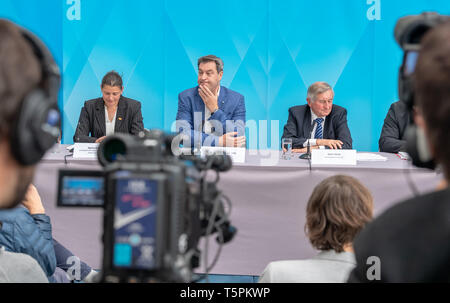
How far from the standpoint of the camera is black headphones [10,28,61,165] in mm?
668

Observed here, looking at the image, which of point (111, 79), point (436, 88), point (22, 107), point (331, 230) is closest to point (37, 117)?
point (22, 107)

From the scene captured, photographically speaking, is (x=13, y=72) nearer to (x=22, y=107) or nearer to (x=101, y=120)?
(x=22, y=107)

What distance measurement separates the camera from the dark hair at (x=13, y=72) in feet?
2.11

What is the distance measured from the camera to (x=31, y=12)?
5.70m

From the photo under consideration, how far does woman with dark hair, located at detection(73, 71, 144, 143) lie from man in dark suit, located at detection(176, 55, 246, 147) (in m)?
0.47

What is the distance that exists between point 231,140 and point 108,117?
1.23 meters

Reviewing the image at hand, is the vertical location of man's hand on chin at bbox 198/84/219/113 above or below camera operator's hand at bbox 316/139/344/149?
above

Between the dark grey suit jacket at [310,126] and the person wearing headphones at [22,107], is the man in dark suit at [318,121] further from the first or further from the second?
the person wearing headphones at [22,107]

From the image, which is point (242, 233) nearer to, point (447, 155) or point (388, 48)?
point (447, 155)

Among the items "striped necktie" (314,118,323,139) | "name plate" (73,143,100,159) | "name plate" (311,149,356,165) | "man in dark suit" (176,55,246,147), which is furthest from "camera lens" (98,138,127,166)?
"striped necktie" (314,118,323,139)

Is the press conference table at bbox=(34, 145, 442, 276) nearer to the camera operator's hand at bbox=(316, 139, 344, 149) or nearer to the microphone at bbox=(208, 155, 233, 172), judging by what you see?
the camera operator's hand at bbox=(316, 139, 344, 149)

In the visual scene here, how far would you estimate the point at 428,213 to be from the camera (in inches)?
23.1

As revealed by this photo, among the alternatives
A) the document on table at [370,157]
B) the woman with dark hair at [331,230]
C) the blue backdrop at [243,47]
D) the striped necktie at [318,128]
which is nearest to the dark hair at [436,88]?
the woman with dark hair at [331,230]

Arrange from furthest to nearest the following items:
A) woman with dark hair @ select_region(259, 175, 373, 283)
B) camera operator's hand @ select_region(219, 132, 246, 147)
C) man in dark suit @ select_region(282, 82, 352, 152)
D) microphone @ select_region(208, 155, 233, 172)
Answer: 1. man in dark suit @ select_region(282, 82, 352, 152)
2. camera operator's hand @ select_region(219, 132, 246, 147)
3. woman with dark hair @ select_region(259, 175, 373, 283)
4. microphone @ select_region(208, 155, 233, 172)
